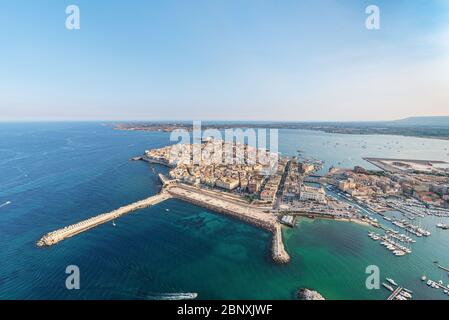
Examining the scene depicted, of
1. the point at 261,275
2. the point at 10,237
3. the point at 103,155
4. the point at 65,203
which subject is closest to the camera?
the point at 261,275

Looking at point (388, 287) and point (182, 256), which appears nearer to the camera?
point (388, 287)

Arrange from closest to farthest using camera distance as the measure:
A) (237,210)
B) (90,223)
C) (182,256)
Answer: (182,256)
(90,223)
(237,210)

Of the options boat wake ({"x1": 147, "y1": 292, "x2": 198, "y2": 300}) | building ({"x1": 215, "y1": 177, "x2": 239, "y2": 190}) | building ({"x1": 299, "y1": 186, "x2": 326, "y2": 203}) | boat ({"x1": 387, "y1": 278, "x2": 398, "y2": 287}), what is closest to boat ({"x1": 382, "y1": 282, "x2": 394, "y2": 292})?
boat ({"x1": 387, "y1": 278, "x2": 398, "y2": 287})

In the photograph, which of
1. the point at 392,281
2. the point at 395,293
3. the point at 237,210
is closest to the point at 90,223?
the point at 237,210

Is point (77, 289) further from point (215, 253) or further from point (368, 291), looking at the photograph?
point (368, 291)

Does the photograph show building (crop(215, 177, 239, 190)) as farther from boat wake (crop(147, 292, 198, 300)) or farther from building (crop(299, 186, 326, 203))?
boat wake (crop(147, 292, 198, 300))

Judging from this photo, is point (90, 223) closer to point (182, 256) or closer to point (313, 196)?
point (182, 256)

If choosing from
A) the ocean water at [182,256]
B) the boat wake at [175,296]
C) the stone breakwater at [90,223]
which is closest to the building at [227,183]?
the ocean water at [182,256]
